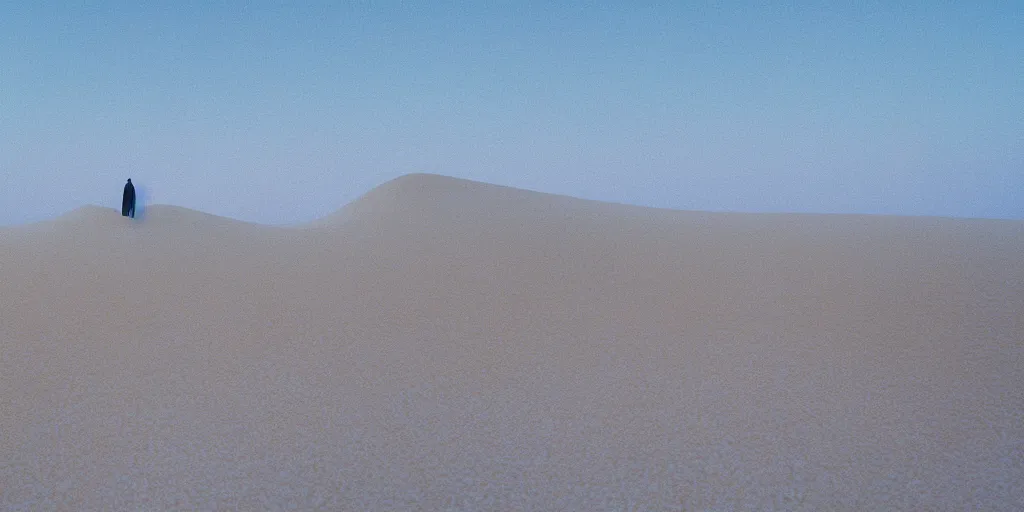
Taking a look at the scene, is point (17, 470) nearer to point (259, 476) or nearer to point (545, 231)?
point (259, 476)

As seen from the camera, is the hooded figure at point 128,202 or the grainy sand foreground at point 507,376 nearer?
the grainy sand foreground at point 507,376

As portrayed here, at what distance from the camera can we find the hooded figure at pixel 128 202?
43.4 ft

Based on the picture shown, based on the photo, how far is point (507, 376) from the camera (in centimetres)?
636

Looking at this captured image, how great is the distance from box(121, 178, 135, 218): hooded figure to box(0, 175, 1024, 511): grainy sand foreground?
1.88 meters

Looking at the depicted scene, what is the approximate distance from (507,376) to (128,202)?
10595 mm

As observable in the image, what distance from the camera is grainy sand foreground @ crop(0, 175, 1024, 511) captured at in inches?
179

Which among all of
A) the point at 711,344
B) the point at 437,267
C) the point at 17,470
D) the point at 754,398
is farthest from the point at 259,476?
the point at 437,267

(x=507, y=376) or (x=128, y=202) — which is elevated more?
(x=128, y=202)

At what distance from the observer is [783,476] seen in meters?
4.65

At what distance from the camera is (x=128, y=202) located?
1324 centimetres

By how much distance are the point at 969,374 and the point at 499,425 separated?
14.7 feet

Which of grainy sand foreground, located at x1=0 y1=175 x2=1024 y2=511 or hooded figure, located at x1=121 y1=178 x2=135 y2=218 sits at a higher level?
hooded figure, located at x1=121 y1=178 x2=135 y2=218

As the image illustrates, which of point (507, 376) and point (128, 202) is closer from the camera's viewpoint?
point (507, 376)

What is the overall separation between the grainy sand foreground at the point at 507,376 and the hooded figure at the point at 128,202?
6.15 ft
